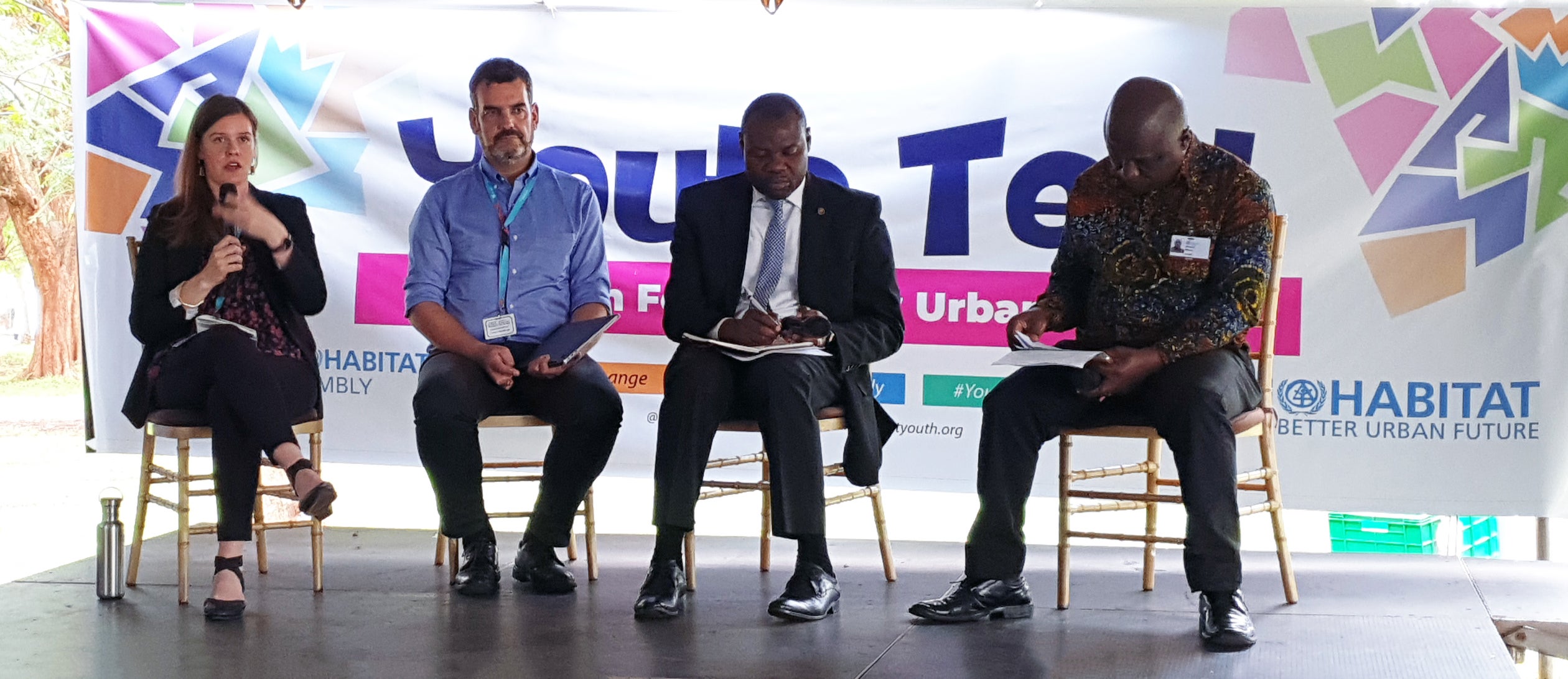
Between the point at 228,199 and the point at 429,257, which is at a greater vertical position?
the point at 228,199

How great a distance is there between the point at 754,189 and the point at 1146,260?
40.4 inches

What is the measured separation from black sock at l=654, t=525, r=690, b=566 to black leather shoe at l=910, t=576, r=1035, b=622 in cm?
57

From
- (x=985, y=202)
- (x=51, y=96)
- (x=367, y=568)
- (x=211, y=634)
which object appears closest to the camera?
(x=211, y=634)

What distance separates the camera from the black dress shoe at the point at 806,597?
122 inches

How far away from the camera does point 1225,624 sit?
283cm

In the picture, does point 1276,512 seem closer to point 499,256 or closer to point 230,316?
point 499,256

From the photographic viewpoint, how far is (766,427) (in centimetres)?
316

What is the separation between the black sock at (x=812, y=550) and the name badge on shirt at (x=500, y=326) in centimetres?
101

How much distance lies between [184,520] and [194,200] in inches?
32.1

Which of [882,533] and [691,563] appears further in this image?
[882,533]

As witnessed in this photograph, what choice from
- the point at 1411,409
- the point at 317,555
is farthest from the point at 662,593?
the point at 1411,409

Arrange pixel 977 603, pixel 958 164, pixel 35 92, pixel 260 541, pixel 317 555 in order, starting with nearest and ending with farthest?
pixel 977 603 → pixel 317 555 → pixel 260 541 → pixel 958 164 → pixel 35 92

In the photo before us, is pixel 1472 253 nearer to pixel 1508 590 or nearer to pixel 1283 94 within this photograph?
pixel 1283 94

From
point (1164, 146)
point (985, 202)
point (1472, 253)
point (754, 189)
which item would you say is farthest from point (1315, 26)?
point (754, 189)
